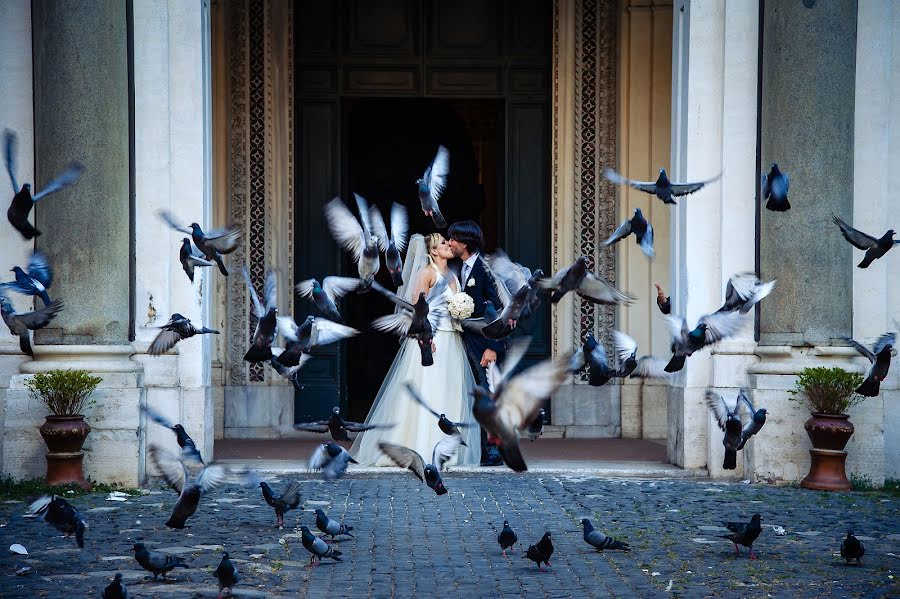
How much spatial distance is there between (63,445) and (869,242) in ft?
18.7

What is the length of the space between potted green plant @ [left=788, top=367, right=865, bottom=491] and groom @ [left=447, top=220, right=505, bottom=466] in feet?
8.51

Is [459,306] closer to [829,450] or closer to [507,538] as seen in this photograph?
[829,450]

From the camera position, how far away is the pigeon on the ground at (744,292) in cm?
721

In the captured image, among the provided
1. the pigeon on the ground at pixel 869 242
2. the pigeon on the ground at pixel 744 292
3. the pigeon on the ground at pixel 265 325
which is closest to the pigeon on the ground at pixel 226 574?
the pigeon on the ground at pixel 265 325

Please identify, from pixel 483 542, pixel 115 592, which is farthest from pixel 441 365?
pixel 115 592

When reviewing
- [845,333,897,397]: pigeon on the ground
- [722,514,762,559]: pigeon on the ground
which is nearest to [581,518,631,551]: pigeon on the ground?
[722,514,762,559]: pigeon on the ground

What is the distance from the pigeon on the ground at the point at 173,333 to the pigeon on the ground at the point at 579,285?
5.94 ft

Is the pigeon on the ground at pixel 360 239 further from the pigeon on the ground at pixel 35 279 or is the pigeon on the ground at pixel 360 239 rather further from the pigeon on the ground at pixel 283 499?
the pigeon on the ground at pixel 35 279

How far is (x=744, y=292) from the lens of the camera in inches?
342

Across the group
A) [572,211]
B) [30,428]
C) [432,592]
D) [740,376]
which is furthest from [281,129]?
[432,592]

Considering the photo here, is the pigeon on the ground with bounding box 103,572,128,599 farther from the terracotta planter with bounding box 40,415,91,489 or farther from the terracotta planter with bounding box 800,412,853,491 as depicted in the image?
the terracotta planter with bounding box 800,412,853,491

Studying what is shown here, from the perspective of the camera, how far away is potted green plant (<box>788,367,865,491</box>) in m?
8.80

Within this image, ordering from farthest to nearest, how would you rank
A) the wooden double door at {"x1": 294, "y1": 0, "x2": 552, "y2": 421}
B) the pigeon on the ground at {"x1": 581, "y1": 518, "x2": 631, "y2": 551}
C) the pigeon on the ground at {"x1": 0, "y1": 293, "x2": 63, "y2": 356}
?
the wooden double door at {"x1": 294, "y1": 0, "x2": 552, "y2": 421} → the pigeon on the ground at {"x1": 0, "y1": 293, "x2": 63, "y2": 356} → the pigeon on the ground at {"x1": 581, "y1": 518, "x2": 631, "y2": 551}

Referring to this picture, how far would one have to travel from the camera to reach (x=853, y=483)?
902 cm
